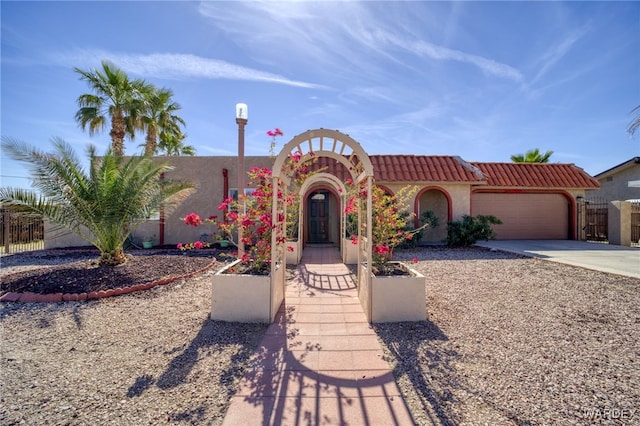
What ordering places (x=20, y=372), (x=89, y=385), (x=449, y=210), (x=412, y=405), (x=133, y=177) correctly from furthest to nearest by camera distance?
(x=449, y=210), (x=133, y=177), (x=20, y=372), (x=89, y=385), (x=412, y=405)

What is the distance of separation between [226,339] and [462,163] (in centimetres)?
1369

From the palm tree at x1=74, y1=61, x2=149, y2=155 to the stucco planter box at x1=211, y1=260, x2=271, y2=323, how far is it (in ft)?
39.4

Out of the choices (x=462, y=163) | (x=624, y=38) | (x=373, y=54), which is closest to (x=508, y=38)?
(x=624, y=38)

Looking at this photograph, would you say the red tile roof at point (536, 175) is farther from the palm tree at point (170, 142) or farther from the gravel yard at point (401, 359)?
the palm tree at point (170, 142)

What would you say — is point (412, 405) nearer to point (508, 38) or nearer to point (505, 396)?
point (505, 396)

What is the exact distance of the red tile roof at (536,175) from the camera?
14.4m

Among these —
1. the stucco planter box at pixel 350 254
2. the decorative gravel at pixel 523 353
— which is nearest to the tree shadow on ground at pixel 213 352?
the decorative gravel at pixel 523 353

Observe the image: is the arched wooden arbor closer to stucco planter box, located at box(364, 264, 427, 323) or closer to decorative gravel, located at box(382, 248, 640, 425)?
stucco planter box, located at box(364, 264, 427, 323)

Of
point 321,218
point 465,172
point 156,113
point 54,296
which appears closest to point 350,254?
Result: point 321,218

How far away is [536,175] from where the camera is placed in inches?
580

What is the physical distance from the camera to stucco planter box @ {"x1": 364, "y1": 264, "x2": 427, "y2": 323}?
14.7 ft

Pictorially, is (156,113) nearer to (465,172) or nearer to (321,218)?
(321,218)

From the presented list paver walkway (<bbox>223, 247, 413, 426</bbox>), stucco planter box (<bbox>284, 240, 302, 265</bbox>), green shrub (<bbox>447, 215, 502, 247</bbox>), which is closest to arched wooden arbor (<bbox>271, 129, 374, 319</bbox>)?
paver walkway (<bbox>223, 247, 413, 426</bbox>)

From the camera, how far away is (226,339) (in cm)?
389
